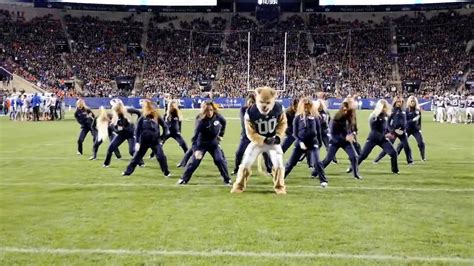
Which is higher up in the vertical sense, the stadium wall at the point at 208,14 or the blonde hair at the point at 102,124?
the stadium wall at the point at 208,14

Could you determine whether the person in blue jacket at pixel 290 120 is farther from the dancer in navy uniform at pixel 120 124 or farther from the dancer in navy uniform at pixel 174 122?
the dancer in navy uniform at pixel 120 124

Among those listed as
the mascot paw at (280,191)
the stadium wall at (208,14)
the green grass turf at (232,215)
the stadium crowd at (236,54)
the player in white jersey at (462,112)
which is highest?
the stadium wall at (208,14)

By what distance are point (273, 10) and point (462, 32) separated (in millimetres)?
22096

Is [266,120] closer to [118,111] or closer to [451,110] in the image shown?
[118,111]

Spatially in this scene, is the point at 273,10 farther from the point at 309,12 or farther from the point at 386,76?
the point at 386,76

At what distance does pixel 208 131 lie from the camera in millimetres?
12195

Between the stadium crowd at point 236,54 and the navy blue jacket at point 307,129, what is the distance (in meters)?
49.4

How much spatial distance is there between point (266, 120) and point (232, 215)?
234 centimetres

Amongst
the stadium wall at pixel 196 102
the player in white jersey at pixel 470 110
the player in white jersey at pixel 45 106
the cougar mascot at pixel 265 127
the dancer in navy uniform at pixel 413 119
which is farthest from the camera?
the stadium wall at pixel 196 102

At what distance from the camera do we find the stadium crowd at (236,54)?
63969mm

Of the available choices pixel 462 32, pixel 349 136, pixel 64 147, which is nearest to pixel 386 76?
pixel 462 32

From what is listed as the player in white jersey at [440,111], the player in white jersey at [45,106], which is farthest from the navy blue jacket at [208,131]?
the player in white jersey at [440,111]

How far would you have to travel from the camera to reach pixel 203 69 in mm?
68875

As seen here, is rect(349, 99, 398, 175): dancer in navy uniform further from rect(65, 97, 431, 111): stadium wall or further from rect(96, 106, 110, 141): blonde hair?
rect(65, 97, 431, 111): stadium wall
